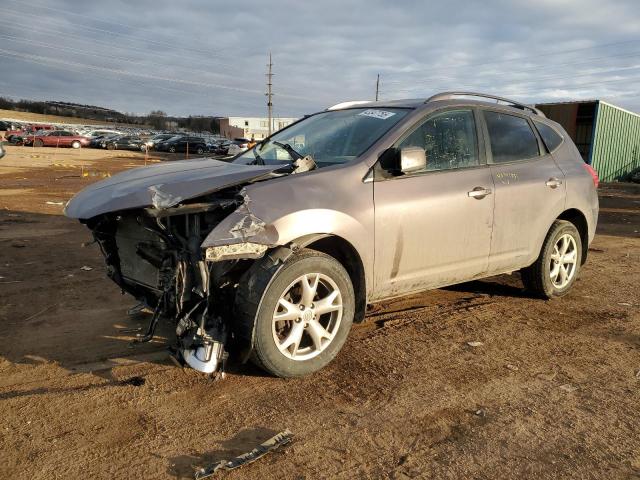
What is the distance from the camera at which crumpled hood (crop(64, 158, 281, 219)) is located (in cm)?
318

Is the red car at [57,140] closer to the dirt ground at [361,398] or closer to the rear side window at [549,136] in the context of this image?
the dirt ground at [361,398]

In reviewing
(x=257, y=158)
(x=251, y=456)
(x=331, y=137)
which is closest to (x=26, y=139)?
(x=257, y=158)

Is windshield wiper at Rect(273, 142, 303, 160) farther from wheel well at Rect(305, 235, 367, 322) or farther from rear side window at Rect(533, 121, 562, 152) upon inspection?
rear side window at Rect(533, 121, 562, 152)

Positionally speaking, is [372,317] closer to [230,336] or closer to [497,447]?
[230,336]

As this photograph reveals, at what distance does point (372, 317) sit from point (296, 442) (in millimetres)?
2088

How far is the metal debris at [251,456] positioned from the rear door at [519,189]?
265 centimetres

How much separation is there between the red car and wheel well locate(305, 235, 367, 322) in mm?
46045

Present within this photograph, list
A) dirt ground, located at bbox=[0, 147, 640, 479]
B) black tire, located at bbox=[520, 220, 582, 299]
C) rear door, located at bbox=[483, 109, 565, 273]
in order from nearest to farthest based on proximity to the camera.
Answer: dirt ground, located at bbox=[0, 147, 640, 479]
rear door, located at bbox=[483, 109, 565, 273]
black tire, located at bbox=[520, 220, 582, 299]

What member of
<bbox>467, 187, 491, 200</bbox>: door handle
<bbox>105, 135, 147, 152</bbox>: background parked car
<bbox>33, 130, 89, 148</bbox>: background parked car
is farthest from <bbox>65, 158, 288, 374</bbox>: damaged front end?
<bbox>33, 130, 89, 148</bbox>: background parked car

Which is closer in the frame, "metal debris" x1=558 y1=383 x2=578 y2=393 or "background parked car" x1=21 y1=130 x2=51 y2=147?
"metal debris" x1=558 y1=383 x2=578 y2=393

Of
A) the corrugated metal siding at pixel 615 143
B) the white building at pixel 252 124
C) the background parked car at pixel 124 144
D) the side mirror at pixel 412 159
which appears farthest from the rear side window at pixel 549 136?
the white building at pixel 252 124

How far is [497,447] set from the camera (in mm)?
2771

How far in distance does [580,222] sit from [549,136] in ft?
3.24

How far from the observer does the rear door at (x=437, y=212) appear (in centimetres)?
387
